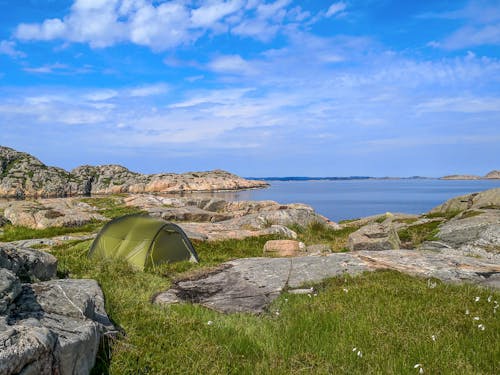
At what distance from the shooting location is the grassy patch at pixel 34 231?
83.7ft

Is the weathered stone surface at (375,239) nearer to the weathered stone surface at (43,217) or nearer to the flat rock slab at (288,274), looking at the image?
the flat rock slab at (288,274)

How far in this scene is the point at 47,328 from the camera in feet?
15.9

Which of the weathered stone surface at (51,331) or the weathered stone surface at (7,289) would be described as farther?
the weathered stone surface at (7,289)

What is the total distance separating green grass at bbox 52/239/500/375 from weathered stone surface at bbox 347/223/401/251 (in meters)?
9.82

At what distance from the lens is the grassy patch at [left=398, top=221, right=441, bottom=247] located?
73.9 ft

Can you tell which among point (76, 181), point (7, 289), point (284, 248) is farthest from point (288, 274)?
point (76, 181)

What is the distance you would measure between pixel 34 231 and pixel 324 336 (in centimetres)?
2554

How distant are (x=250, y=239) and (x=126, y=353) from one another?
17419 mm

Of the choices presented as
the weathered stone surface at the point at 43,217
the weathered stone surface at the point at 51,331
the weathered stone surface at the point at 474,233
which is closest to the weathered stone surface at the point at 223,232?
the weathered stone surface at the point at 474,233

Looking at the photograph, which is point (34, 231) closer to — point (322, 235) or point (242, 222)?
point (242, 222)

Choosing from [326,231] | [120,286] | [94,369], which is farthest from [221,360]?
[326,231]

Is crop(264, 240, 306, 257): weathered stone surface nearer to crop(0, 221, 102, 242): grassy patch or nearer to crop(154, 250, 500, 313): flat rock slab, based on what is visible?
crop(154, 250, 500, 313): flat rock slab

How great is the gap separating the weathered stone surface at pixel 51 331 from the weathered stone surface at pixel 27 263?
90.7 inches

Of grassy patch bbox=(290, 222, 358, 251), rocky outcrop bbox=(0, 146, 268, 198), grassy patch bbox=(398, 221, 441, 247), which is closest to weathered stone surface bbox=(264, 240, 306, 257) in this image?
grassy patch bbox=(290, 222, 358, 251)
